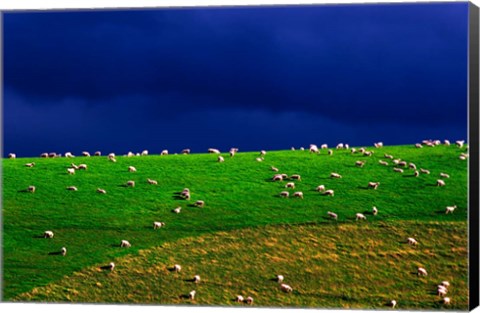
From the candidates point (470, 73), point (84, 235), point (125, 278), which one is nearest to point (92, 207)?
point (84, 235)

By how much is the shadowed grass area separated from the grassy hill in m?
0.02

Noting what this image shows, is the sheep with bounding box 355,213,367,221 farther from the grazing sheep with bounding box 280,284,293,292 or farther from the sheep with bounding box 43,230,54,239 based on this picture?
the sheep with bounding box 43,230,54,239

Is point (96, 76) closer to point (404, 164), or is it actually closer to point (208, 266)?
point (208, 266)

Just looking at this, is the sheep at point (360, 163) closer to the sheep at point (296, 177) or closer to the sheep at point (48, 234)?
the sheep at point (296, 177)

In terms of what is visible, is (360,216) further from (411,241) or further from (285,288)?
(285,288)

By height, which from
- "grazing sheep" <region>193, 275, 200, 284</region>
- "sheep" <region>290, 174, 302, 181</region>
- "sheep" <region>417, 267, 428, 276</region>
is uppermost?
"sheep" <region>290, 174, 302, 181</region>

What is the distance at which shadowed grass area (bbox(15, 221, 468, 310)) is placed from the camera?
11391 mm

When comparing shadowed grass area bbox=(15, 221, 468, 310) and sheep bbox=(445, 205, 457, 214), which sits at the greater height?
sheep bbox=(445, 205, 457, 214)

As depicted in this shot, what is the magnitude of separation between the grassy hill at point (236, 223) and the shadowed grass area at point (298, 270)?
0.02m

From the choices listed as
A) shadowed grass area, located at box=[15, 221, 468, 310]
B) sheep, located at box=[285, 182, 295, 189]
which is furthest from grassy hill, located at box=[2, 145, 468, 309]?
sheep, located at box=[285, 182, 295, 189]

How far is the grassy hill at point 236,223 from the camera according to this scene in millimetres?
11586

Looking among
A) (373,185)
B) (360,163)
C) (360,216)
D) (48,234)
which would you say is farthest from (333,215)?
(48,234)

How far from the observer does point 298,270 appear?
11.7 m

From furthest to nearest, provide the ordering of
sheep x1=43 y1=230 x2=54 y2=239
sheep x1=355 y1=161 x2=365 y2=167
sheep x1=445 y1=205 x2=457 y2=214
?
sheep x1=355 y1=161 x2=365 y2=167, sheep x1=43 y1=230 x2=54 y2=239, sheep x1=445 y1=205 x2=457 y2=214
